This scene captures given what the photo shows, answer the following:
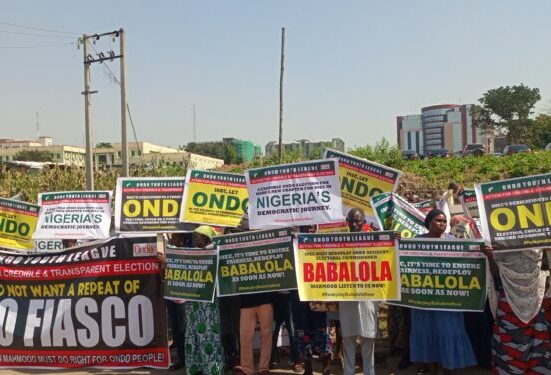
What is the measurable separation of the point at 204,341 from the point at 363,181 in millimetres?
2665

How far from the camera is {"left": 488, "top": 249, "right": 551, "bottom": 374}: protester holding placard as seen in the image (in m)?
5.56

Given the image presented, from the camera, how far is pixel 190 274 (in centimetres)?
646

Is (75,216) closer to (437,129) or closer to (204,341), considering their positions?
(204,341)

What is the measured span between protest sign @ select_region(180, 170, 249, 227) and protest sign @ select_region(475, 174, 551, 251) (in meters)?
3.06

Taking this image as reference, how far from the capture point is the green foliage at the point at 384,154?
3189cm

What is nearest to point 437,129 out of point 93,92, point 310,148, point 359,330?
point 310,148

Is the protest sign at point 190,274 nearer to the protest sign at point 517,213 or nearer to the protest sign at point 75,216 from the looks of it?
the protest sign at point 75,216

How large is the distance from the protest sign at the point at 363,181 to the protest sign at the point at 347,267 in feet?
5.13

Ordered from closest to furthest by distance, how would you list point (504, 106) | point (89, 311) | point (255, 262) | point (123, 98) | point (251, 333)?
point (255, 262) < point (251, 333) < point (89, 311) < point (123, 98) < point (504, 106)

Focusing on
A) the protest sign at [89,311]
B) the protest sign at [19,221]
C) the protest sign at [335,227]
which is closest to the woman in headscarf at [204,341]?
the protest sign at [89,311]

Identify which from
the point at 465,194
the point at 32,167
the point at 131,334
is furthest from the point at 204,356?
the point at 32,167

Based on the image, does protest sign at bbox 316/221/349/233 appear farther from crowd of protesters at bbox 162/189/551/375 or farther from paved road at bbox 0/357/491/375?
paved road at bbox 0/357/491/375

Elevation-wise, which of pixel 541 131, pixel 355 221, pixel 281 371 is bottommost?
pixel 281 371

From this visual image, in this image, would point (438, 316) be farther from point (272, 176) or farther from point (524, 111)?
point (524, 111)
